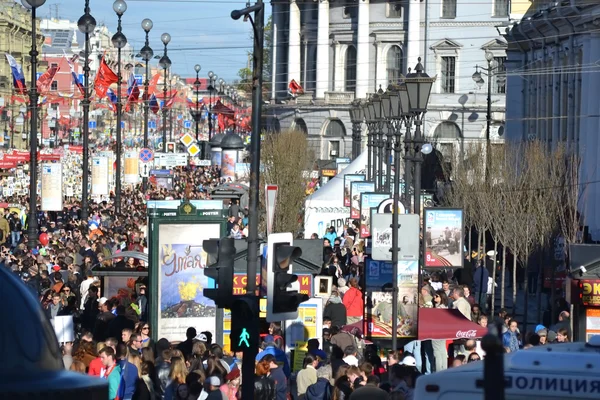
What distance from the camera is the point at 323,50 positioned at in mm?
103688

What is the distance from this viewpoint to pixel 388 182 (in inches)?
1475

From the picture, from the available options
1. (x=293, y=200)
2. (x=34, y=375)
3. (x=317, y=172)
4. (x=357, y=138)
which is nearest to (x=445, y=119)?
(x=317, y=172)

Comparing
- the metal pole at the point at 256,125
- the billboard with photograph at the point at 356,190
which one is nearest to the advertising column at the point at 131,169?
the billboard with photograph at the point at 356,190

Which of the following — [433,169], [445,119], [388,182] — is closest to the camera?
[388,182]

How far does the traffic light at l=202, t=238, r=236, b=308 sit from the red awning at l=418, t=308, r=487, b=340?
181 inches

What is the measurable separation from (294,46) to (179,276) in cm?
8880

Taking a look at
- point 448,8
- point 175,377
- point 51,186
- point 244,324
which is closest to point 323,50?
point 448,8

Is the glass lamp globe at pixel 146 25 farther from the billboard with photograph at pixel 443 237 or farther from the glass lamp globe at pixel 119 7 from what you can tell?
the billboard with photograph at pixel 443 237

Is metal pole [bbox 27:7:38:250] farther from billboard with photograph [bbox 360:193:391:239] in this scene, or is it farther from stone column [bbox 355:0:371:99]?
stone column [bbox 355:0:371:99]

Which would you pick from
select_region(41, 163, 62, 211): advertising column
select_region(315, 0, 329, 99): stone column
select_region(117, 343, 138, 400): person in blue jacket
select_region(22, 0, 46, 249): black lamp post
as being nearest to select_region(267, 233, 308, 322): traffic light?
select_region(117, 343, 138, 400): person in blue jacket

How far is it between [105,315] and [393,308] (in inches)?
142

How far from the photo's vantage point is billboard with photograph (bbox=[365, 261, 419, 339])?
18391 millimetres

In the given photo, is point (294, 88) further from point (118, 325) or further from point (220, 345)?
point (118, 325)

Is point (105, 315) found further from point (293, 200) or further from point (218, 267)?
point (293, 200)
